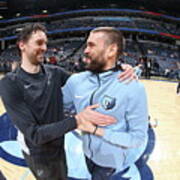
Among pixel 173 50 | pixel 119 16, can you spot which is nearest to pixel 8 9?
pixel 119 16

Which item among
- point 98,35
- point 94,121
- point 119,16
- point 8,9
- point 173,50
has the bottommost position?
point 173,50

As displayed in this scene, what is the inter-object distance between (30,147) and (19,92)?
0.51 meters

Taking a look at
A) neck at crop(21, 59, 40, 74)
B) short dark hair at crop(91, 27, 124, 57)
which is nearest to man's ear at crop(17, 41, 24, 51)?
neck at crop(21, 59, 40, 74)

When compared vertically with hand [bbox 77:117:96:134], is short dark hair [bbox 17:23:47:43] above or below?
above

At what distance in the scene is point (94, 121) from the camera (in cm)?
126

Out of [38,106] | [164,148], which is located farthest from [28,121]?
[164,148]

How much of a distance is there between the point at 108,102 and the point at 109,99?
2cm

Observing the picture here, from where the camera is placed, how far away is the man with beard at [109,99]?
1.31 meters

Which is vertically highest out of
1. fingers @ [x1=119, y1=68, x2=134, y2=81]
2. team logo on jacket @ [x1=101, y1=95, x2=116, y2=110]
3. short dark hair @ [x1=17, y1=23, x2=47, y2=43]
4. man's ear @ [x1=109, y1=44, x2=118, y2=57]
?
short dark hair @ [x1=17, y1=23, x2=47, y2=43]

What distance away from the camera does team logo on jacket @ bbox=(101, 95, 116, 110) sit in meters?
1.33

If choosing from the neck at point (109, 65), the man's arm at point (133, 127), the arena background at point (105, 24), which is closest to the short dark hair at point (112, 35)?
the neck at point (109, 65)

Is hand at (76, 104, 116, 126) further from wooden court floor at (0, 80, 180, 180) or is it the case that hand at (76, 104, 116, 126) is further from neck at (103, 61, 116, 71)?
wooden court floor at (0, 80, 180, 180)

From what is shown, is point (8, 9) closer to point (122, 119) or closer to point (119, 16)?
point (119, 16)

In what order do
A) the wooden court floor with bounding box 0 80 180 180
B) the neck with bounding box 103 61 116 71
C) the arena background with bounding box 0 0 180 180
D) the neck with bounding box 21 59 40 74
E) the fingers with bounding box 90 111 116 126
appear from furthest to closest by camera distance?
1. the arena background with bounding box 0 0 180 180
2. the wooden court floor with bounding box 0 80 180 180
3. the neck with bounding box 21 59 40 74
4. the neck with bounding box 103 61 116 71
5. the fingers with bounding box 90 111 116 126
